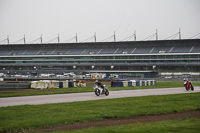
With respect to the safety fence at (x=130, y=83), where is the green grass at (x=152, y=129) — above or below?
below

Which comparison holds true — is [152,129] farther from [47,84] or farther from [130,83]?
[130,83]

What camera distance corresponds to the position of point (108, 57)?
4313 inches

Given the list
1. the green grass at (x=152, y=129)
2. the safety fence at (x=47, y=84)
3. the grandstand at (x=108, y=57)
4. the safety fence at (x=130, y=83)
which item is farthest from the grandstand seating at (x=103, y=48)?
the green grass at (x=152, y=129)

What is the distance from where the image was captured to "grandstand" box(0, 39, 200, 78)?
329 feet

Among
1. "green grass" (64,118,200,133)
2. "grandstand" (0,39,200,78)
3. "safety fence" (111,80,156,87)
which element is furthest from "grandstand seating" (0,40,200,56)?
"green grass" (64,118,200,133)

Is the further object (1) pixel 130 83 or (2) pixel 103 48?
(2) pixel 103 48

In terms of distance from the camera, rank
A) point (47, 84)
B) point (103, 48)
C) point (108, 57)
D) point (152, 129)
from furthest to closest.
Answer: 1. point (103, 48)
2. point (108, 57)
3. point (47, 84)
4. point (152, 129)

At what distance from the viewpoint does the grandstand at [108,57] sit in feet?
329

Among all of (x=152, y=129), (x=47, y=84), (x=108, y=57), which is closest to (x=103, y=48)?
(x=108, y=57)

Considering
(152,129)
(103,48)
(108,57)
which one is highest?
(103,48)

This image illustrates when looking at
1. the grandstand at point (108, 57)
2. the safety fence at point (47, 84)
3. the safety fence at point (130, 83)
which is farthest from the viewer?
the grandstand at point (108, 57)

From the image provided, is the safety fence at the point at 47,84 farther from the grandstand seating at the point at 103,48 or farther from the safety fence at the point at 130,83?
the grandstand seating at the point at 103,48

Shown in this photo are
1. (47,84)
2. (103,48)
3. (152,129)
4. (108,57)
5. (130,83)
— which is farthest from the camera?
(103,48)

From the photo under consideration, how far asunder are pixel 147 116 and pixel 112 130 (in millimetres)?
5112
